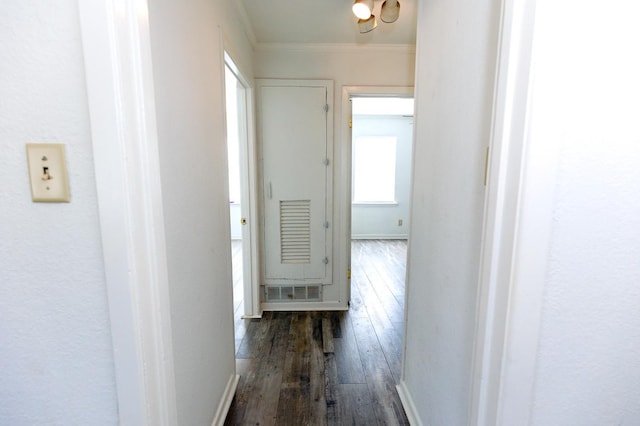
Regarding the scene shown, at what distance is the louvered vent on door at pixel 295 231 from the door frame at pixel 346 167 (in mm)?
287

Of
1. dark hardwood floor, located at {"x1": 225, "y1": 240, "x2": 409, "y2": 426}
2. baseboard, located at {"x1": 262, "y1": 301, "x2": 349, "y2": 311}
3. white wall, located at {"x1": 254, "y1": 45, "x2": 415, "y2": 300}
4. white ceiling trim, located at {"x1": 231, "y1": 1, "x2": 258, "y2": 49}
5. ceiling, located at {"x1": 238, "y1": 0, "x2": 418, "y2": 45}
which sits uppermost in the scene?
ceiling, located at {"x1": 238, "y1": 0, "x2": 418, "y2": 45}

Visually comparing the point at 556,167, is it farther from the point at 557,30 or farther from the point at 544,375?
the point at 544,375

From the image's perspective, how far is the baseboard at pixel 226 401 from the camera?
4.74 feet

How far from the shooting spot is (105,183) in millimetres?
590

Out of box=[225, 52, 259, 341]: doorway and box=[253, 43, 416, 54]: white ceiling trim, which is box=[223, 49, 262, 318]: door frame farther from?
box=[253, 43, 416, 54]: white ceiling trim

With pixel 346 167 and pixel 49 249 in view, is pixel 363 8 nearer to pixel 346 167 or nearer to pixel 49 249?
pixel 346 167

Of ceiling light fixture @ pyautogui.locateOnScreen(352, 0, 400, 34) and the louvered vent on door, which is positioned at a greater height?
ceiling light fixture @ pyautogui.locateOnScreen(352, 0, 400, 34)

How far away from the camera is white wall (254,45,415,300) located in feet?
8.18

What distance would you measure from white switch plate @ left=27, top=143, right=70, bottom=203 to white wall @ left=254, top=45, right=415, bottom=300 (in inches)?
83.9

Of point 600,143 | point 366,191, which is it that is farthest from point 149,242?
point 366,191

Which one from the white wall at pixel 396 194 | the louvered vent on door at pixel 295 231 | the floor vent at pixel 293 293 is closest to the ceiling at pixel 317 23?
the louvered vent on door at pixel 295 231

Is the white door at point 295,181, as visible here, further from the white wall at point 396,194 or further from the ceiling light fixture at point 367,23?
the white wall at point 396,194

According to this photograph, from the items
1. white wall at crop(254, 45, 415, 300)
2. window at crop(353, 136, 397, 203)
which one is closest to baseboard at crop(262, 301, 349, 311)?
white wall at crop(254, 45, 415, 300)

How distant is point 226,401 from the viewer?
158 centimetres
